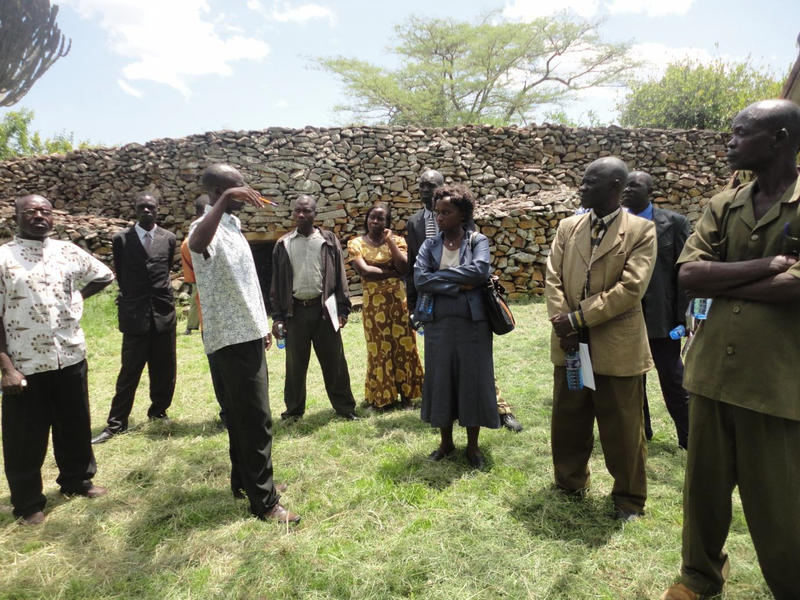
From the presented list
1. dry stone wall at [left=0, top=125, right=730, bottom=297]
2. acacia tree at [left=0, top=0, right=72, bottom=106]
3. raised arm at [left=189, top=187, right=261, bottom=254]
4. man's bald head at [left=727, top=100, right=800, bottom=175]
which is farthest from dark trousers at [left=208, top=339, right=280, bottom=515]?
acacia tree at [left=0, top=0, right=72, bottom=106]

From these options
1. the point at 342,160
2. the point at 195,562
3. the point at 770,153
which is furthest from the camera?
the point at 342,160

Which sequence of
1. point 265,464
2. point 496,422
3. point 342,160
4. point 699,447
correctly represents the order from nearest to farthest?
point 699,447, point 265,464, point 496,422, point 342,160

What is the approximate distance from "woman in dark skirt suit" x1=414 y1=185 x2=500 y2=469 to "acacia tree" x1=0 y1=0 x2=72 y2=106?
14944 mm

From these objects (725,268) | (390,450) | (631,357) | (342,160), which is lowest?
(390,450)

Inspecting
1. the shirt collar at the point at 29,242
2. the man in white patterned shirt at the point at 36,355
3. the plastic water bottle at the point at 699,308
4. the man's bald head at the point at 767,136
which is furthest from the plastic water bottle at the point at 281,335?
the man's bald head at the point at 767,136

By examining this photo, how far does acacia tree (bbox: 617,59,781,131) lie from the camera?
17969mm

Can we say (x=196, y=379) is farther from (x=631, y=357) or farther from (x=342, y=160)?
(x=342, y=160)

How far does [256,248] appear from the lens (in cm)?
1122

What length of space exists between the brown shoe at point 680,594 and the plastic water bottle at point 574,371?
95 centimetres

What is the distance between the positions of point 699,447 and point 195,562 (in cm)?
240

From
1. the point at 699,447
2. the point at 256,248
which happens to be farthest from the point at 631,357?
the point at 256,248

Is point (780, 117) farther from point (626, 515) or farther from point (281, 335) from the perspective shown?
point (281, 335)

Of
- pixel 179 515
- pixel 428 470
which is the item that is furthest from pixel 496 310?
pixel 179 515

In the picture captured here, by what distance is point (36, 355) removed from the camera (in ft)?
9.45
